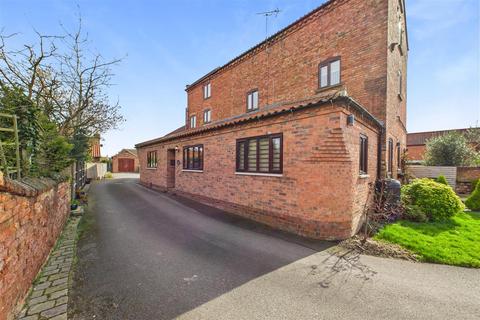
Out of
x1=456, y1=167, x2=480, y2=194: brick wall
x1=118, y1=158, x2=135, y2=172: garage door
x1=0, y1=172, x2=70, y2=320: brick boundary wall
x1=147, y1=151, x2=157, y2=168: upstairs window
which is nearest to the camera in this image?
x1=0, y1=172, x2=70, y2=320: brick boundary wall

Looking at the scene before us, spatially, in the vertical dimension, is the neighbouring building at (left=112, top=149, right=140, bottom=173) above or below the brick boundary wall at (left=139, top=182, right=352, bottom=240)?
above

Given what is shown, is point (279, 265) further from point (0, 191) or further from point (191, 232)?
point (0, 191)

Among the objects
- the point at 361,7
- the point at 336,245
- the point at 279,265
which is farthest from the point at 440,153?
the point at 279,265

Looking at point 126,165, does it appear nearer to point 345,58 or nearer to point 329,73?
point 329,73

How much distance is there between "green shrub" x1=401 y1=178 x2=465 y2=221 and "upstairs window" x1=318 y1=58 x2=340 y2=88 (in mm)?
5939

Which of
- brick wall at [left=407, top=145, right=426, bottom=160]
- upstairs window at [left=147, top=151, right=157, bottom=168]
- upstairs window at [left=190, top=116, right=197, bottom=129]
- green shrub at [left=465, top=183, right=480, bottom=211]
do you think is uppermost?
upstairs window at [left=190, top=116, right=197, bottom=129]

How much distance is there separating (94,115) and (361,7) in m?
14.0

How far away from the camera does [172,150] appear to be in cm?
1457

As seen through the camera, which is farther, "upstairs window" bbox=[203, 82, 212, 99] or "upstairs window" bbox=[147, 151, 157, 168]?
"upstairs window" bbox=[203, 82, 212, 99]

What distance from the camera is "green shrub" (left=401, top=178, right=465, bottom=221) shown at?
7156mm

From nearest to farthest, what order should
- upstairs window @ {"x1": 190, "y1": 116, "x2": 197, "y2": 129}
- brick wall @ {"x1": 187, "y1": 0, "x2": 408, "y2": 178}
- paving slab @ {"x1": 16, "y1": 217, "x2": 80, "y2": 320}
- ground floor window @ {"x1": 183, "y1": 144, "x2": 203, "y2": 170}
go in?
paving slab @ {"x1": 16, "y1": 217, "x2": 80, "y2": 320}, brick wall @ {"x1": 187, "y1": 0, "x2": 408, "y2": 178}, ground floor window @ {"x1": 183, "y1": 144, "x2": 203, "y2": 170}, upstairs window @ {"x1": 190, "y1": 116, "x2": 197, "y2": 129}

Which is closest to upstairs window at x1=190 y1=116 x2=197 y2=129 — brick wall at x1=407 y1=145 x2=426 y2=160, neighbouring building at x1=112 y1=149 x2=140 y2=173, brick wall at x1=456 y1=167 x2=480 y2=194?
brick wall at x1=456 y1=167 x2=480 y2=194

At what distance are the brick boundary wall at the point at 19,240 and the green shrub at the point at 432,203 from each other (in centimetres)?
1000

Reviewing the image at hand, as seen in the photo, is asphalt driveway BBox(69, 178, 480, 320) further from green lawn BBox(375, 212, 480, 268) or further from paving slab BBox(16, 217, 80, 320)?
green lawn BBox(375, 212, 480, 268)
